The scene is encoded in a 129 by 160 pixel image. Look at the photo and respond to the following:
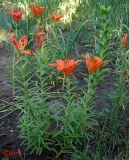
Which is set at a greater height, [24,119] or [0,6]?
[0,6]

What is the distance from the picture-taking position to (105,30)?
6.77 feet

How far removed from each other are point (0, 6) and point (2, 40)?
3.26 ft

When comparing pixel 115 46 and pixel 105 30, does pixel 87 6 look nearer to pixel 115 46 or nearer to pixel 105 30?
pixel 115 46

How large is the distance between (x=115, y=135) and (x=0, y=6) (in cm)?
284

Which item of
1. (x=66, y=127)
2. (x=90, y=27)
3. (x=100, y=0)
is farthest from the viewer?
(x=90, y=27)

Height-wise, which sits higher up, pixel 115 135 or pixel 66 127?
pixel 66 127

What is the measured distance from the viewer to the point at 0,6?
14.1 feet

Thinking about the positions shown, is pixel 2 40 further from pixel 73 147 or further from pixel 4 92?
pixel 73 147

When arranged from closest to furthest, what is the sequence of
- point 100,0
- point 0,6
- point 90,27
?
point 100,0 → point 90,27 → point 0,6

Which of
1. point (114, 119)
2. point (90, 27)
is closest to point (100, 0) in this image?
point (90, 27)

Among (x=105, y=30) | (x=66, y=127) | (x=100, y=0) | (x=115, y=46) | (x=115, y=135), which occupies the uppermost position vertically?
(x=100, y=0)

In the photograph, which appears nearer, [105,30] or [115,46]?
[105,30]

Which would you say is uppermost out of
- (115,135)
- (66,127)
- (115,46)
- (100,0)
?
(100,0)

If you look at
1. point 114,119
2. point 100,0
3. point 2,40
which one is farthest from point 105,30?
point 2,40
